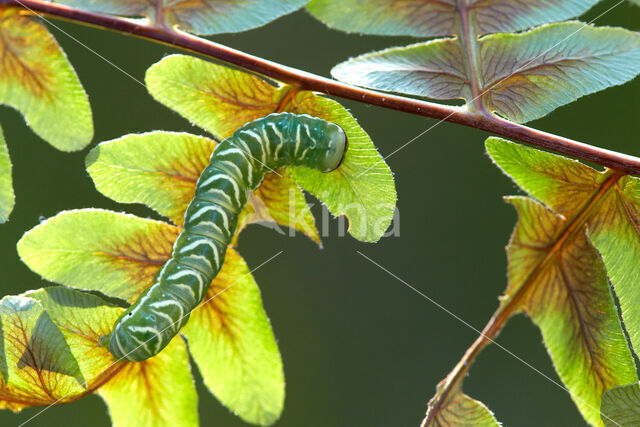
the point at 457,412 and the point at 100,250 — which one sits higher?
the point at 100,250

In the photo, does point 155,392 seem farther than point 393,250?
No

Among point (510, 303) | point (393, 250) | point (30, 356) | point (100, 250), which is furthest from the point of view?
point (393, 250)

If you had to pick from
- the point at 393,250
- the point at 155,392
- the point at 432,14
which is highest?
the point at 432,14

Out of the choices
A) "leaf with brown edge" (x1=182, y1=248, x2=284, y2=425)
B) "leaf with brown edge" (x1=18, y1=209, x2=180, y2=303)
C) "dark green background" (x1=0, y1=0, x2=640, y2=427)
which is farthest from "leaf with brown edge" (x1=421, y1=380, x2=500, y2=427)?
"dark green background" (x1=0, y1=0, x2=640, y2=427)

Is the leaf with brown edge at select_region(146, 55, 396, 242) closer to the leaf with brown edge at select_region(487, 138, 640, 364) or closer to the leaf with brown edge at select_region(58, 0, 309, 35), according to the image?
the leaf with brown edge at select_region(58, 0, 309, 35)

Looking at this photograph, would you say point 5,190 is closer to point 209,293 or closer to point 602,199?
point 209,293

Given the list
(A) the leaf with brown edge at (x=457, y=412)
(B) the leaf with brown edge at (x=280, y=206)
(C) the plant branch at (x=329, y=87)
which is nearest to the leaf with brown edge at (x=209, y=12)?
(C) the plant branch at (x=329, y=87)

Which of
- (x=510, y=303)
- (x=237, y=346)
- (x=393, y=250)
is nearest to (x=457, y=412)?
(x=510, y=303)

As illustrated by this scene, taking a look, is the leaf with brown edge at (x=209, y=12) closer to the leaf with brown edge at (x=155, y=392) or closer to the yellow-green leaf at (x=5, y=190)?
the yellow-green leaf at (x=5, y=190)
